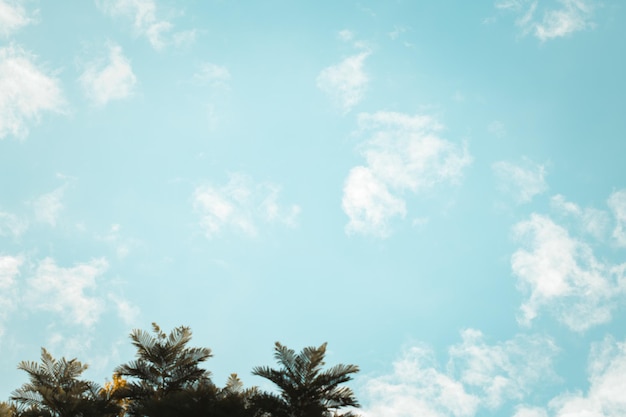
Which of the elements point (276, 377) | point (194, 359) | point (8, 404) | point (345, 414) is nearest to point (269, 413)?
point (276, 377)

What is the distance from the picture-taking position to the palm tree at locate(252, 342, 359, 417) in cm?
1243

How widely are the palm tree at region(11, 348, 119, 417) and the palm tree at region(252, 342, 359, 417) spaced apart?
355 centimetres

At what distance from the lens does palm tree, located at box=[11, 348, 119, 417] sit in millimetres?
12938

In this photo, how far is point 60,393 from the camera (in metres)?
12.9

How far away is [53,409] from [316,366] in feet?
18.3

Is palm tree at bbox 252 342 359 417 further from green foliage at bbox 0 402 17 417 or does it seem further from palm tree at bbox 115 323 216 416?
green foliage at bbox 0 402 17 417

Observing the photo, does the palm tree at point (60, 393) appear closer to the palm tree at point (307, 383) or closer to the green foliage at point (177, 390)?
the green foliage at point (177, 390)

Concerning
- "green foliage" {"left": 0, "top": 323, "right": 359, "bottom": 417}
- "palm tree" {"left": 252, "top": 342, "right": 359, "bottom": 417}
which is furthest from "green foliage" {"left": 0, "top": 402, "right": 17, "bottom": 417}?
"palm tree" {"left": 252, "top": 342, "right": 359, "bottom": 417}

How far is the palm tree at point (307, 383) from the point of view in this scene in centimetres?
1243

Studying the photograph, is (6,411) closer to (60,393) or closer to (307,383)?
(60,393)

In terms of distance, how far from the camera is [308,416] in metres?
12.0

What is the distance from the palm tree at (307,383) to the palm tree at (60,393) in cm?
355

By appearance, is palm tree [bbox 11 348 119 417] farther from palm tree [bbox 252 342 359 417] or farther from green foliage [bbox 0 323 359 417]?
palm tree [bbox 252 342 359 417]

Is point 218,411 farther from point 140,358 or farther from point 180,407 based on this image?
point 140,358
